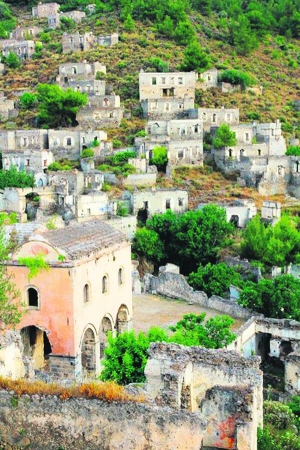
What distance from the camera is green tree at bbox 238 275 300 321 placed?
34438 millimetres

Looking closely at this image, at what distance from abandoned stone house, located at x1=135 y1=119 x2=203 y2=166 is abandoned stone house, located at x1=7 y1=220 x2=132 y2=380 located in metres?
28.9

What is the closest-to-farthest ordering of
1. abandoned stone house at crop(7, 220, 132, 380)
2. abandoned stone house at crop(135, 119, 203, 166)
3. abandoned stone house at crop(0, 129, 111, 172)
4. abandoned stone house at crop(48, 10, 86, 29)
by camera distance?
abandoned stone house at crop(7, 220, 132, 380), abandoned stone house at crop(135, 119, 203, 166), abandoned stone house at crop(0, 129, 111, 172), abandoned stone house at crop(48, 10, 86, 29)

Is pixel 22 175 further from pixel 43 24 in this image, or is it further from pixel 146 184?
pixel 43 24

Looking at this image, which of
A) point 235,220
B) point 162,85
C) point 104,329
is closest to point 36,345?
point 104,329

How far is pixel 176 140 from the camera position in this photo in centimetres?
5819

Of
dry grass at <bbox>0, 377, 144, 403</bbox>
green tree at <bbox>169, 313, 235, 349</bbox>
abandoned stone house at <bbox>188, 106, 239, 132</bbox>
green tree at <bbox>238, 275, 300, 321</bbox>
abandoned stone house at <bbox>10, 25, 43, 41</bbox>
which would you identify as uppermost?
abandoned stone house at <bbox>10, 25, 43, 41</bbox>

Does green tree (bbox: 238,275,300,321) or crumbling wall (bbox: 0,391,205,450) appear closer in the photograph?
crumbling wall (bbox: 0,391,205,450)

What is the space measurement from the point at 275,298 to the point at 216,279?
5692mm

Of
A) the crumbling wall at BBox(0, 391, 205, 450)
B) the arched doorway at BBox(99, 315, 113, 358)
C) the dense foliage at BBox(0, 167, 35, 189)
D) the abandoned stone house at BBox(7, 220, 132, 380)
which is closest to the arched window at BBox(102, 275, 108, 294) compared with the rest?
the abandoned stone house at BBox(7, 220, 132, 380)

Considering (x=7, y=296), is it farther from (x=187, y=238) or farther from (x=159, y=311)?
(x=187, y=238)

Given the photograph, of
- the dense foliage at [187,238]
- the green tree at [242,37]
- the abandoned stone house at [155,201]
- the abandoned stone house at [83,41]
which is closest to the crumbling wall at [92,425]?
the dense foliage at [187,238]

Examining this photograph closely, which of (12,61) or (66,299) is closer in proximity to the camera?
(66,299)

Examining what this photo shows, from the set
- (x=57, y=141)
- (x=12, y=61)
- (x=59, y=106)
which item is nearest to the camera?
(x=57, y=141)

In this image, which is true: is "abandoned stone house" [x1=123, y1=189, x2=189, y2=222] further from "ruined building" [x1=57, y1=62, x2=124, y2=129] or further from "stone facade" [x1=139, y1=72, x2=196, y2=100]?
"stone facade" [x1=139, y1=72, x2=196, y2=100]
